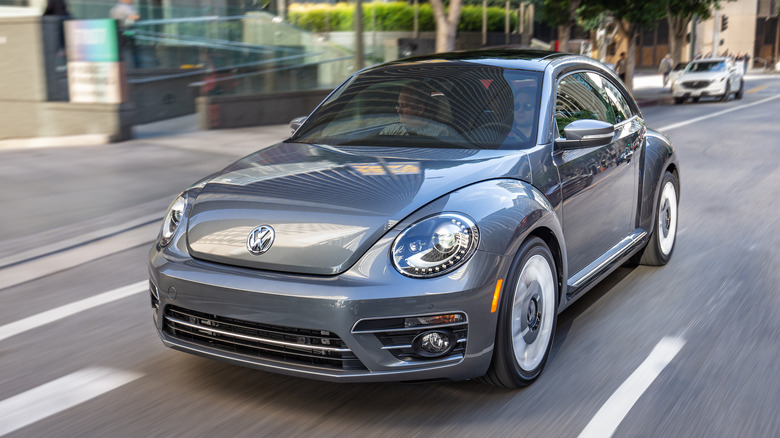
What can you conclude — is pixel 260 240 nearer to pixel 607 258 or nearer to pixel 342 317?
pixel 342 317

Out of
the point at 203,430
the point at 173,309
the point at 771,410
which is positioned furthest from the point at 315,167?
the point at 771,410

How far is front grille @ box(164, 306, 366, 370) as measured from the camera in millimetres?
3432

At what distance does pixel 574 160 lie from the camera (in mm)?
4543

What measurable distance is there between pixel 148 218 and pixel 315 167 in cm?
455

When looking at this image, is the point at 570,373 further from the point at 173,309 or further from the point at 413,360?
the point at 173,309

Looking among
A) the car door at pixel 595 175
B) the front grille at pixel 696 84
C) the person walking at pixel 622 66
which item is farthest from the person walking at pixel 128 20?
the person walking at pixel 622 66

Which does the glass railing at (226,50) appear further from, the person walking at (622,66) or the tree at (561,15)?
the person walking at (622,66)

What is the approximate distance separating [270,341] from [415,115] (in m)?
1.70

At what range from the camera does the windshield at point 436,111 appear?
4445mm

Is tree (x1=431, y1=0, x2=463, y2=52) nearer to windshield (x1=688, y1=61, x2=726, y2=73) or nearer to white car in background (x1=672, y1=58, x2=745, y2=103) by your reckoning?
white car in background (x1=672, y1=58, x2=745, y2=103)

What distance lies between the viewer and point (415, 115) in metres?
4.67

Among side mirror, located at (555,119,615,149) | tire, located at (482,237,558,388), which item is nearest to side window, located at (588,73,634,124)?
side mirror, located at (555,119,615,149)

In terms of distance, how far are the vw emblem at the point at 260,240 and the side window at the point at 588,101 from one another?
178 centimetres

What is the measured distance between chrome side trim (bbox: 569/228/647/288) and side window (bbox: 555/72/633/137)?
0.74 meters
